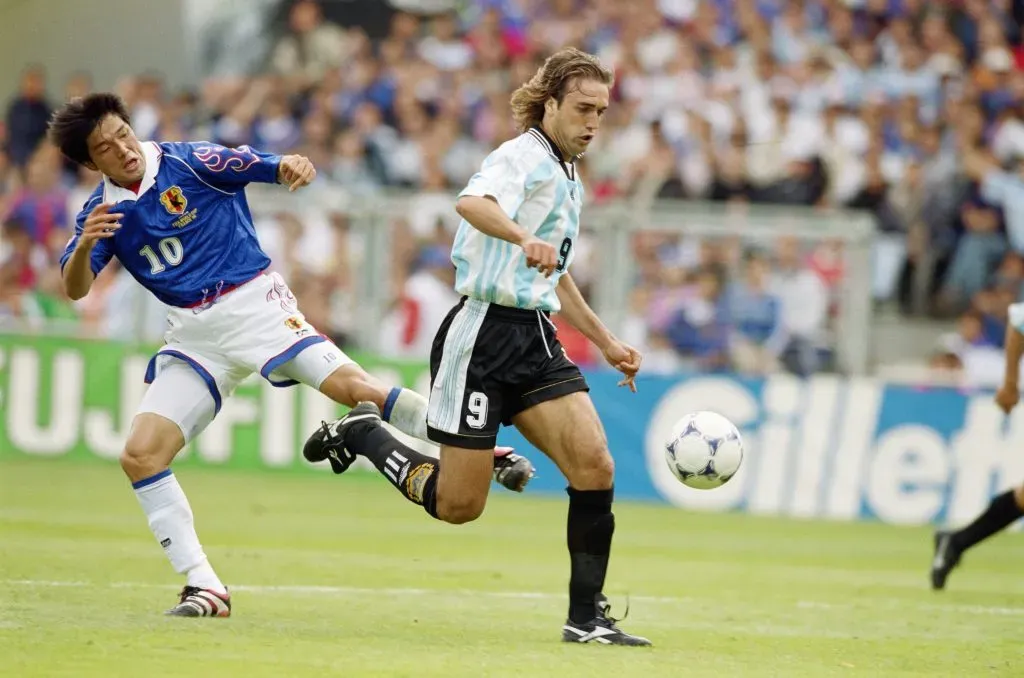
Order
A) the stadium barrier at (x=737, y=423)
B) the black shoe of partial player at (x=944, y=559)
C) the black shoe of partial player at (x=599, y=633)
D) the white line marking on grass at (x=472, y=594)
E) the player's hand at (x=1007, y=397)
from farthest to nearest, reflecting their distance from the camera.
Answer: the stadium barrier at (x=737, y=423) < the black shoe of partial player at (x=944, y=559) < the player's hand at (x=1007, y=397) < the white line marking on grass at (x=472, y=594) < the black shoe of partial player at (x=599, y=633)

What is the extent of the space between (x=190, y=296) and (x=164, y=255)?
0.80 feet

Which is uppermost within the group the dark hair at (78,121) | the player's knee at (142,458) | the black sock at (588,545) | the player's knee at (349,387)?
the dark hair at (78,121)

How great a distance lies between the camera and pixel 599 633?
750 centimetres

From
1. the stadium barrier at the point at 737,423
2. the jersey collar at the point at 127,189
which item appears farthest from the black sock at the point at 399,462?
the stadium barrier at the point at 737,423

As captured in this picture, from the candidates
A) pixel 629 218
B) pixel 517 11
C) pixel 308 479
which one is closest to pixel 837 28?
pixel 517 11

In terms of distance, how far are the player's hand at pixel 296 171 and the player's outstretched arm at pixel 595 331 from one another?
131 centimetres

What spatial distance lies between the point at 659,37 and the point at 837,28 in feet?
7.88

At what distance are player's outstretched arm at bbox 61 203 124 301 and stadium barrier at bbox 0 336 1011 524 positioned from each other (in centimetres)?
867

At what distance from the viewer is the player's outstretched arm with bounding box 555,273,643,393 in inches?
302

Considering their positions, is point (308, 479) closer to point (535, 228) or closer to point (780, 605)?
point (780, 605)

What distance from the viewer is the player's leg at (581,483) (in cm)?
740

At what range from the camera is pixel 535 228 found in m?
7.46

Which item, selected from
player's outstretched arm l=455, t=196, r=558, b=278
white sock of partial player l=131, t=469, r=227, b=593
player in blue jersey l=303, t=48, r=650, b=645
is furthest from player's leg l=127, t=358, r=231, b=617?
player's outstretched arm l=455, t=196, r=558, b=278

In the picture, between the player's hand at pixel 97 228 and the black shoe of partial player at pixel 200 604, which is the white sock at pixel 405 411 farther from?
the player's hand at pixel 97 228
